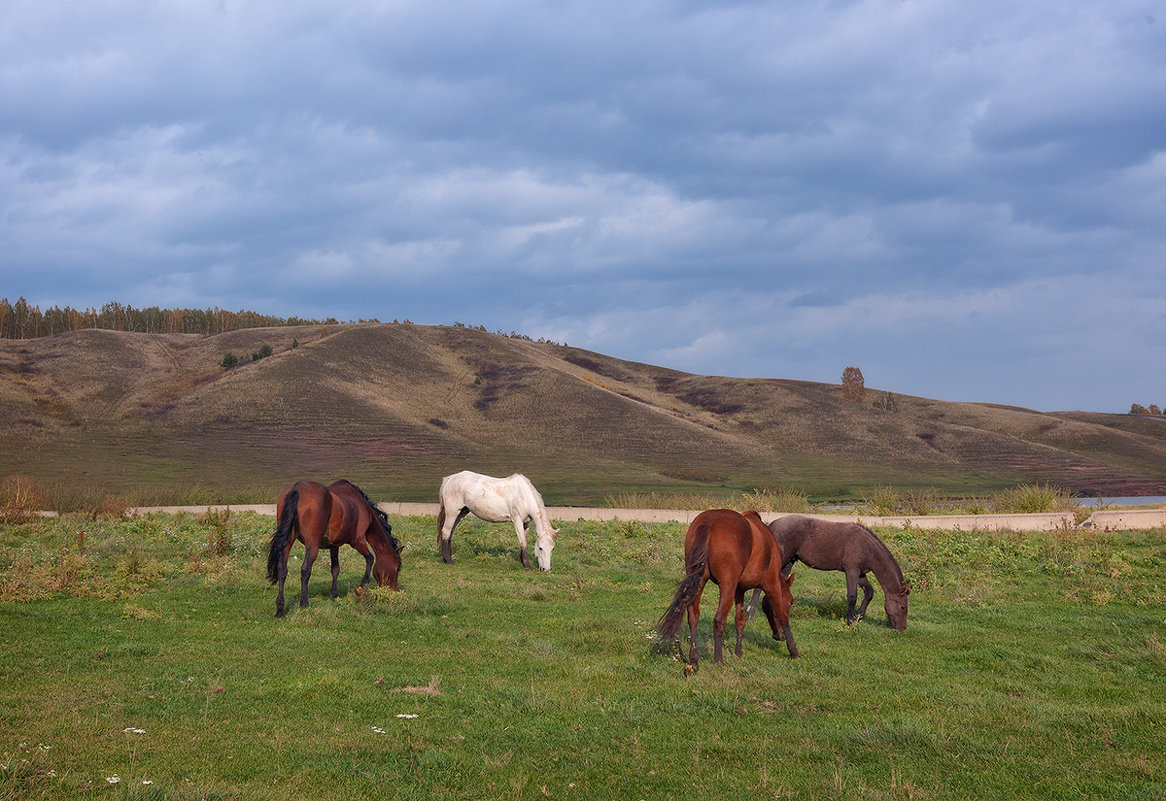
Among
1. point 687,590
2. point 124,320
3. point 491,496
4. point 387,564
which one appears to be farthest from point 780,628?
point 124,320

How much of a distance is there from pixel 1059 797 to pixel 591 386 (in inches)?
3728

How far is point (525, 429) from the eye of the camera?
84.6 metres

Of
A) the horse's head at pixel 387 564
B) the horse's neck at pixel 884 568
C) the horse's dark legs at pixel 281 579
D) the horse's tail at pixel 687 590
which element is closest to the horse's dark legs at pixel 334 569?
the horse's head at pixel 387 564

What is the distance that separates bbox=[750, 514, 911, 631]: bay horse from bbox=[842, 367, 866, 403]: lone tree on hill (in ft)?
366

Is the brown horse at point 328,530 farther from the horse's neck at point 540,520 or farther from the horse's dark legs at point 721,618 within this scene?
the horse's dark legs at point 721,618

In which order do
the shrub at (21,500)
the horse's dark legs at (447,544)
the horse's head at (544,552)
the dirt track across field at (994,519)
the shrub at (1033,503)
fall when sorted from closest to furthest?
the horse's head at (544,552)
the horse's dark legs at (447,544)
the shrub at (21,500)
the dirt track across field at (994,519)
the shrub at (1033,503)

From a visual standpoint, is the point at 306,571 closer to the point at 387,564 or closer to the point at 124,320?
the point at 387,564

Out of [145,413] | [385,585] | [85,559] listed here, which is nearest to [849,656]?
[385,585]

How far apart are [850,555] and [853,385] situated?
4541 inches

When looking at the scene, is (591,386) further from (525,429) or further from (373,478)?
(373,478)

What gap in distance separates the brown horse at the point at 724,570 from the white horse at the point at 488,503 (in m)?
9.26

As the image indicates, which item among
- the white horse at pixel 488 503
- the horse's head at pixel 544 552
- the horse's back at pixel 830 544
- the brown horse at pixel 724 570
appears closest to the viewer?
the brown horse at pixel 724 570

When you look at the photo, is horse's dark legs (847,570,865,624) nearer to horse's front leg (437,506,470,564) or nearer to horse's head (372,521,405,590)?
horse's head (372,521,405,590)

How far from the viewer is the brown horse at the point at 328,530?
485 inches
